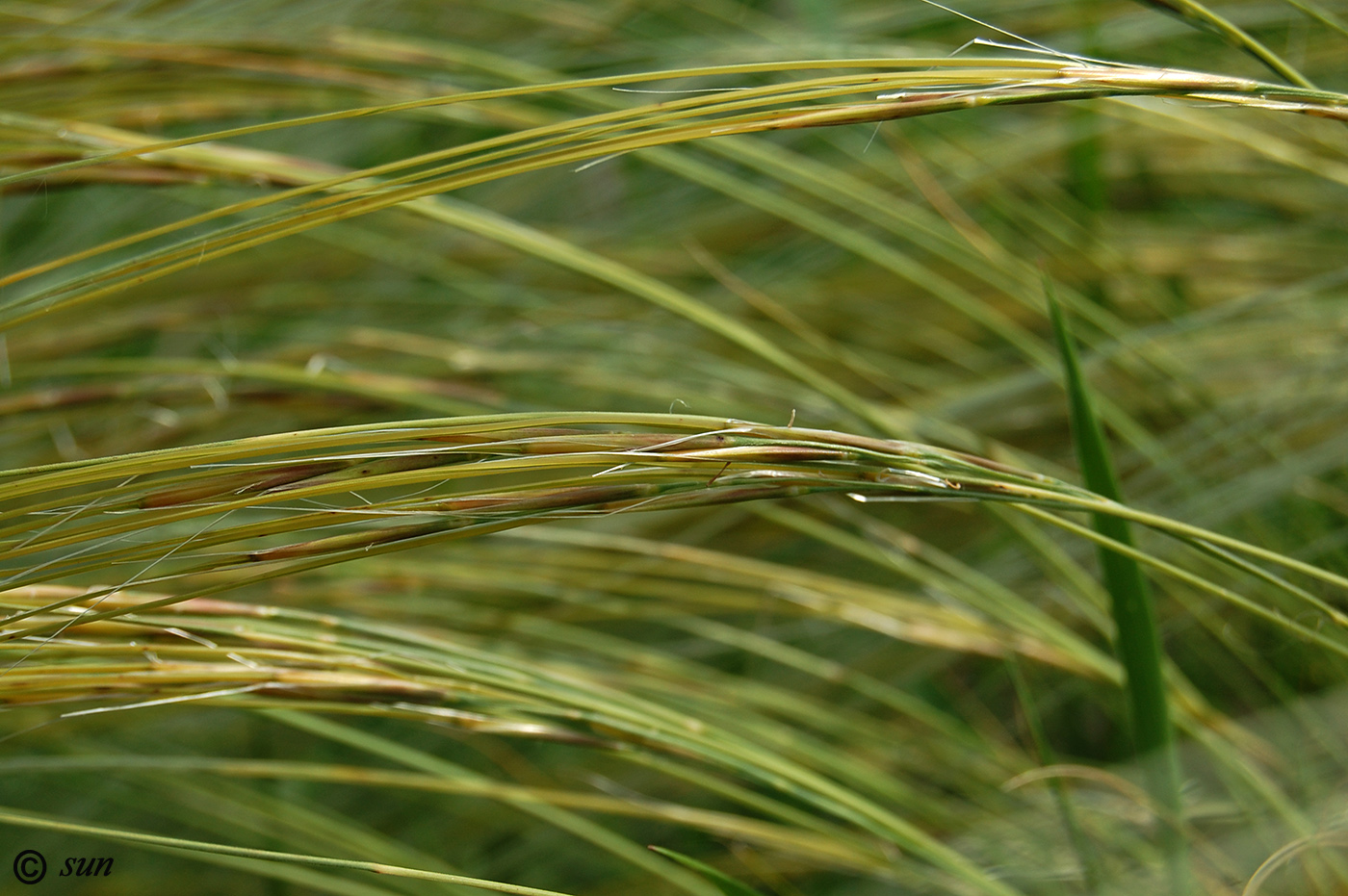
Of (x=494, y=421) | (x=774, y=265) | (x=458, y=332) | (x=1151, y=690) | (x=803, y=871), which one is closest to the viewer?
(x=494, y=421)

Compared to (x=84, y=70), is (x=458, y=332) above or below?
below

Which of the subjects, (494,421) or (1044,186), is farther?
(1044,186)

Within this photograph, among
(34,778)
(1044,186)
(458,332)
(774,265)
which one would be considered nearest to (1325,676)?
(1044,186)

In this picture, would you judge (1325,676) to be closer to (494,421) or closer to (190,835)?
(494,421)

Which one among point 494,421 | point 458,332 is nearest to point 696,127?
point 494,421

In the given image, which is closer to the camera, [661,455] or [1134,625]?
[661,455]

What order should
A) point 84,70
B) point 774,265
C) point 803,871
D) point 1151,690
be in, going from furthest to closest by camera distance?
point 774,265, point 803,871, point 84,70, point 1151,690

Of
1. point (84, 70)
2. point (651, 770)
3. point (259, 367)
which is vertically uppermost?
point (84, 70)
